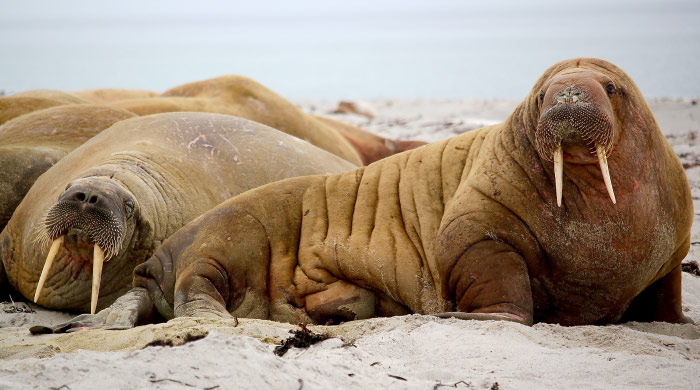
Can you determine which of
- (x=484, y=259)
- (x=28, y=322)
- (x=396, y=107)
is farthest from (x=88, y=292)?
(x=396, y=107)

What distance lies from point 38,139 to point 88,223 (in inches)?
78.9

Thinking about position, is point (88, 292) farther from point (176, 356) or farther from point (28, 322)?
point (176, 356)

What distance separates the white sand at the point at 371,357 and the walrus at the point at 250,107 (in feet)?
11.7

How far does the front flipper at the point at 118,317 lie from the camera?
4.11 meters

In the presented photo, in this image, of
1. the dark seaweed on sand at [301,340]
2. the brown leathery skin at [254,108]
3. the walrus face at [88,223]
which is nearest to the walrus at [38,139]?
the brown leathery skin at [254,108]

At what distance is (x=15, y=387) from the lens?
2539 millimetres

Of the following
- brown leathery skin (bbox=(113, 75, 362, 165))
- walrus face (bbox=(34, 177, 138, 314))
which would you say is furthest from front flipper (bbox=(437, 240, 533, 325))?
brown leathery skin (bbox=(113, 75, 362, 165))

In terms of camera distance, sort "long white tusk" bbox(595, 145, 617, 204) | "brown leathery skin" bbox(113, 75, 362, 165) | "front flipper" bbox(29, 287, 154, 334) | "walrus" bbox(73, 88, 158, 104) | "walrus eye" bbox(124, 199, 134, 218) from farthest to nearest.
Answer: "walrus" bbox(73, 88, 158, 104) → "brown leathery skin" bbox(113, 75, 362, 165) → "walrus eye" bbox(124, 199, 134, 218) → "front flipper" bbox(29, 287, 154, 334) → "long white tusk" bbox(595, 145, 617, 204)

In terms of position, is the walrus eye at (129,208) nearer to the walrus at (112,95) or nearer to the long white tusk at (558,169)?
the long white tusk at (558,169)

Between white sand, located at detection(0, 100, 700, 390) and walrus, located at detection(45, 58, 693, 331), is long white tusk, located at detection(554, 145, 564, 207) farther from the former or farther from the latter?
white sand, located at detection(0, 100, 700, 390)

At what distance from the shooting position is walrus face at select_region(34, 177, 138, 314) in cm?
456

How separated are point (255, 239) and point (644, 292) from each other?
2071 mm

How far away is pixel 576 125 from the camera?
3789 mm

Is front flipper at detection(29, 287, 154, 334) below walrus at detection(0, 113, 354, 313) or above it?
below
